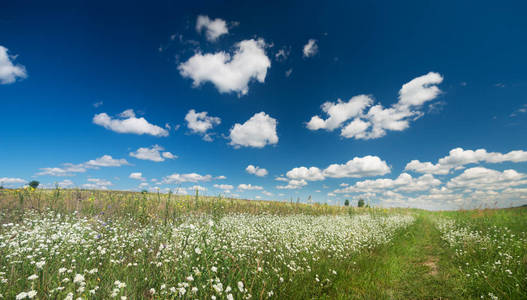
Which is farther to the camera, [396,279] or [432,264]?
[432,264]

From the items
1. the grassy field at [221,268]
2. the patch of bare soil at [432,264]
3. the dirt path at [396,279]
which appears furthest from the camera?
the patch of bare soil at [432,264]

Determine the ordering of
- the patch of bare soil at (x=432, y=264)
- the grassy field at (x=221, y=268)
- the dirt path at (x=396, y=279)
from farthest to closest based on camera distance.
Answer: the patch of bare soil at (x=432, y=264) → the dirt path at (x=396, y=279) → the grassy field at (x=221, y=268)

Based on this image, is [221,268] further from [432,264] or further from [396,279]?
[432,264]

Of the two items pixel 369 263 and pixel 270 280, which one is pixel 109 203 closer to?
pixel 270 280

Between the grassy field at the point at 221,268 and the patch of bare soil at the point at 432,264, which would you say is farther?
the patch of bare soil at the point at 432,264

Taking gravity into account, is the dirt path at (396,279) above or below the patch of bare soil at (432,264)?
above

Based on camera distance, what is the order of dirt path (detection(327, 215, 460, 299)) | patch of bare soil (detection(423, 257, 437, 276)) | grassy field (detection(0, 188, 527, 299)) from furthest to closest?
patch of bare soil (detection(423, 257, 437, 276)) → dirt path (detection(327, 215, 460, 299)) → grassy field (detection(0, 188, 527, 299))

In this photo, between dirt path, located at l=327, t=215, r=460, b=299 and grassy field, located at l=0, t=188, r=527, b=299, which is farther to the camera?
dirt path, located at l=327, t=215, r=460, b=299

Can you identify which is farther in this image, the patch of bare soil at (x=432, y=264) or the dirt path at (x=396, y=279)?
the patch of bare soil at (x=432, y=264)

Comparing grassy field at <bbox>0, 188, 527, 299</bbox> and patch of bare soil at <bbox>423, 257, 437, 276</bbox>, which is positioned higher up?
grassy field at <bbox>0, 188, 527, 299</bbox>

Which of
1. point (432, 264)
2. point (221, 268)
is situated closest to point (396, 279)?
point (432, 264)

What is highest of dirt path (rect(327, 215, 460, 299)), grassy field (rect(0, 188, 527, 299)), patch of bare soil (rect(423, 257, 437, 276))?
grassy field (rect(0, 188, 527, 299))

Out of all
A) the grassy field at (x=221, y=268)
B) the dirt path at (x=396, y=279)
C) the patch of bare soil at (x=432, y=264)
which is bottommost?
the patch of bare soil at (x=432, y=264)

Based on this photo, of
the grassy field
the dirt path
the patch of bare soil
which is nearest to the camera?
the grassy field
